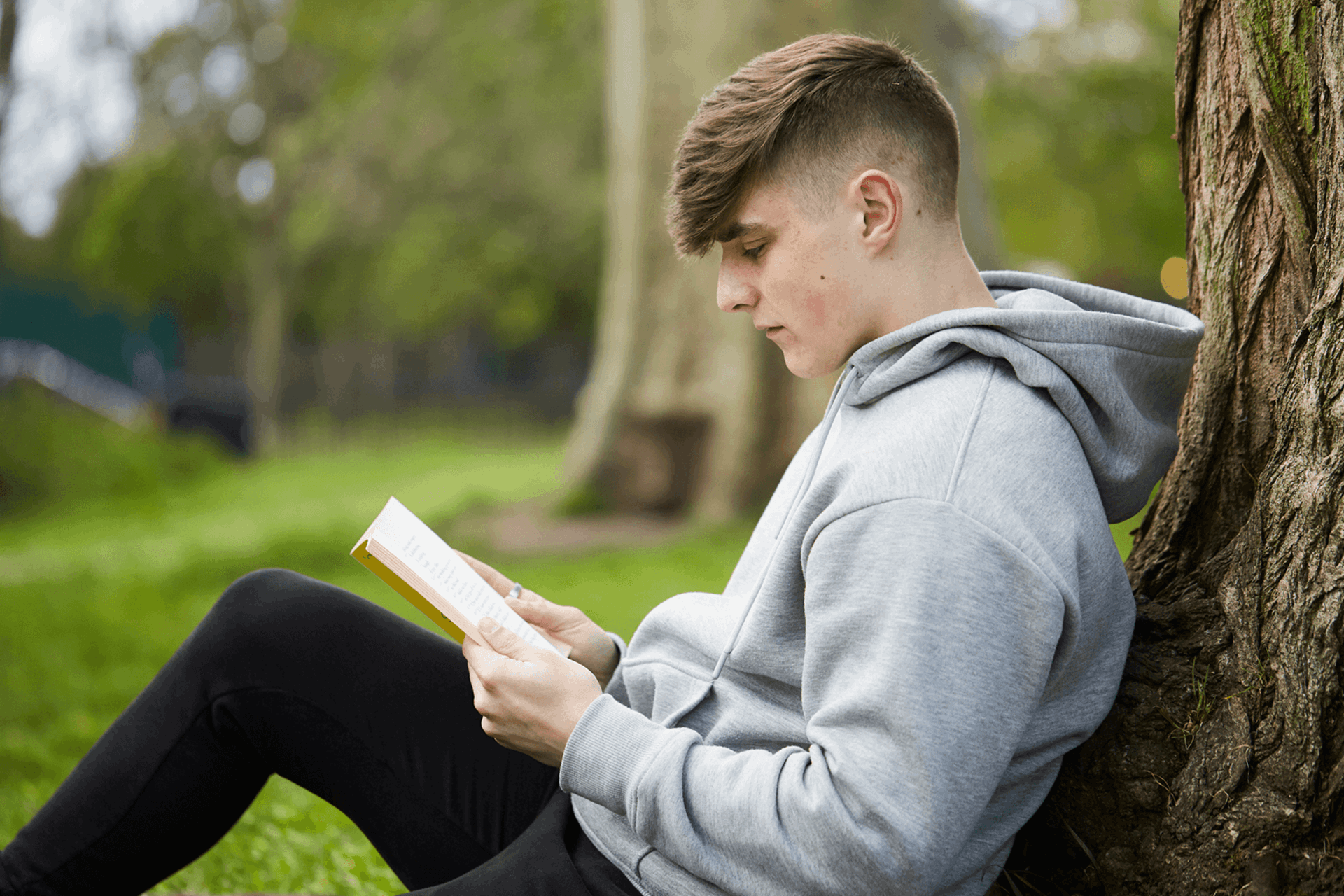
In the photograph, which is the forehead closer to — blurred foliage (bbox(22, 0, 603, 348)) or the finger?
the finger

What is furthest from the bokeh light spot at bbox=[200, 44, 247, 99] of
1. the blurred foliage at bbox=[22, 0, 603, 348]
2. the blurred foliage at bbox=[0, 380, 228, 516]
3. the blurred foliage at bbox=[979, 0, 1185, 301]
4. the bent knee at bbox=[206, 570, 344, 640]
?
the bent knee at bbox=[206, 570, 344, 640]

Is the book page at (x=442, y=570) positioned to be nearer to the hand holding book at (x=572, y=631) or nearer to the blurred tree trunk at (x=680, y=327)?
the hand holding book at (x=572, y=631)

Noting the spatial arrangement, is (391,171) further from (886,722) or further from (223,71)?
(886,722)

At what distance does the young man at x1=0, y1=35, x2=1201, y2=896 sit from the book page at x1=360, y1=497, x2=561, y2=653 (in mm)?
116

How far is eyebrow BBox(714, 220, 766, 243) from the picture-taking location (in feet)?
5.04

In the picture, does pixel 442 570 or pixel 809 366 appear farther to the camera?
pixel 442 570

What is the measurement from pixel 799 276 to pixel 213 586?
20.6 ft

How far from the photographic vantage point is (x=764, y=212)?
153 cm

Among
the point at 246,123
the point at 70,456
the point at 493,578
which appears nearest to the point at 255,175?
the point at 246,123

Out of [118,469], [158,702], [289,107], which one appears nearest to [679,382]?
[158,702]

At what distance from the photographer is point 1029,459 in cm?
134

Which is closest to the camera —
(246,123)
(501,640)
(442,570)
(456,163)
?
(501,640)

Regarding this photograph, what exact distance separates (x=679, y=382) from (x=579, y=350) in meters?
15.5

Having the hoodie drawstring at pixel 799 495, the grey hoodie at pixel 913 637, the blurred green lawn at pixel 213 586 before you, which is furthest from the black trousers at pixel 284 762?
the blurred green lawn at pixel 213 586
